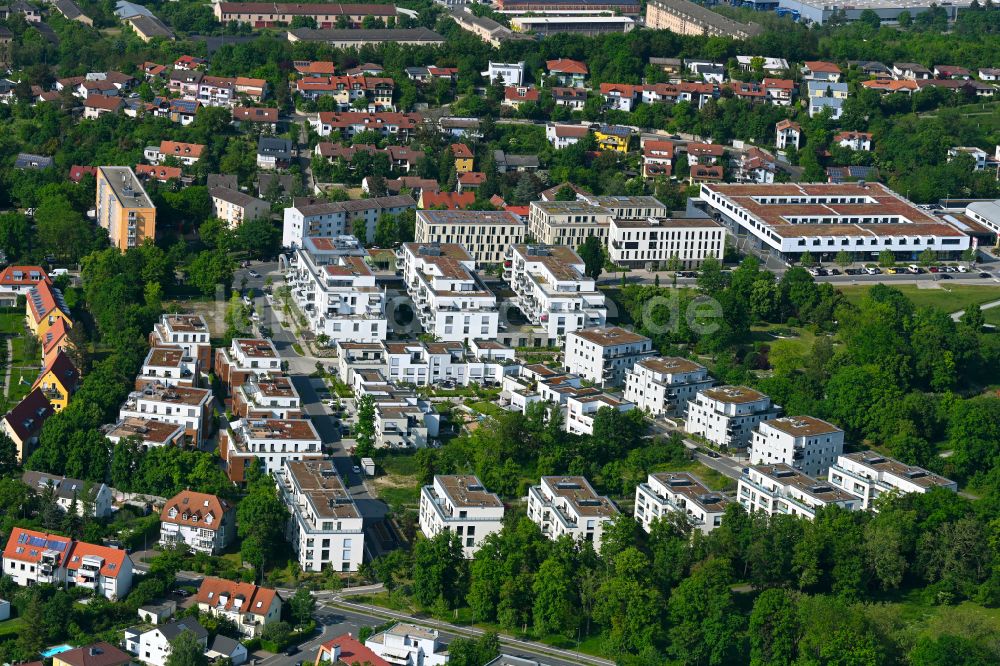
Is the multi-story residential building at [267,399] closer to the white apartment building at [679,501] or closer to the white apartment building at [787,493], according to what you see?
the white apartment building at [679,501]

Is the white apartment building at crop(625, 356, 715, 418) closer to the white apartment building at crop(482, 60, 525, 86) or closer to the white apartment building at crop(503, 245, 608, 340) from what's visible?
the white apartment building at crop(503, 245, 608, 340)

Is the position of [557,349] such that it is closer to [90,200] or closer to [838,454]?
[838,454]

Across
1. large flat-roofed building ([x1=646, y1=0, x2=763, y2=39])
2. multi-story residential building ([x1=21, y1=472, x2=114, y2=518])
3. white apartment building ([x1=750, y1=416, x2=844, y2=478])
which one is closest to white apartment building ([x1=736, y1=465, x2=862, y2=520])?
white apartment building ([x1=750, y1=416, x2=844, y2=478])

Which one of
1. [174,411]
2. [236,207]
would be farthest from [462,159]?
[174,411]

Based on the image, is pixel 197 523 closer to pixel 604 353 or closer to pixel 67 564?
pixel 67 564

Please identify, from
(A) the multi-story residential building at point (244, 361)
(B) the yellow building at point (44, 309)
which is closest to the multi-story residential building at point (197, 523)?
(A) the multi-story residential building at point (244, 361)

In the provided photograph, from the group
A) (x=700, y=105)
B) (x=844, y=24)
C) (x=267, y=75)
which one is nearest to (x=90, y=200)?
(x=267, y=75)
